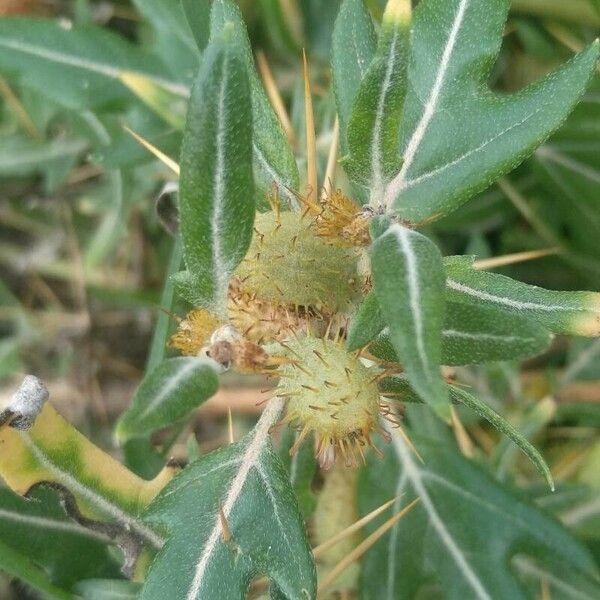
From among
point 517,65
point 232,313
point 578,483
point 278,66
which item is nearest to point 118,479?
point 232,313

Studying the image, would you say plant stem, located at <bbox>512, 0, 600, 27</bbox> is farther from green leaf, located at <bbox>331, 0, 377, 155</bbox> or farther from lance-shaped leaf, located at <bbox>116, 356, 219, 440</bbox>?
lance-shaped leaf, located at <bbox>116, 356, 219, 440</bbox>

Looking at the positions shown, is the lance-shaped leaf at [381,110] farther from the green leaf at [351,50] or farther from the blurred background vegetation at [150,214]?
the blurred background vegetation at [150,214]

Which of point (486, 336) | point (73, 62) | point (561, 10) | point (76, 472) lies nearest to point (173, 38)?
point (73, 62)

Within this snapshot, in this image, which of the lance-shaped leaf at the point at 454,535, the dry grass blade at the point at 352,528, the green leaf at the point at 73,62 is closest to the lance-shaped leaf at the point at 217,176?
the dry grass blade at the point at 352,528

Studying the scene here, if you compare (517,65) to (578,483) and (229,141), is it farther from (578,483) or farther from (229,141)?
(229,141)

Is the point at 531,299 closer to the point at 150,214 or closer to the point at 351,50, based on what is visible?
the point at 351,50
